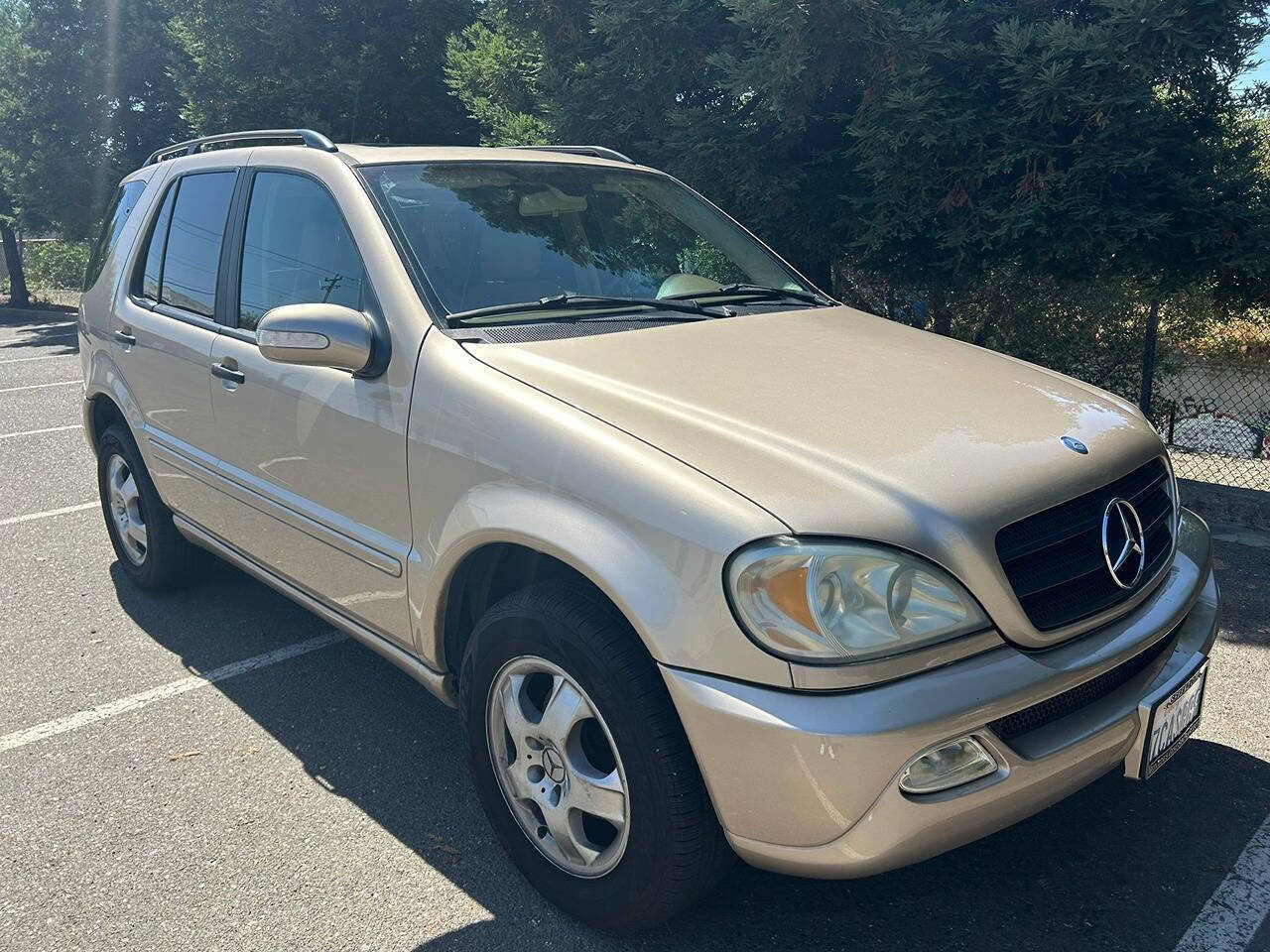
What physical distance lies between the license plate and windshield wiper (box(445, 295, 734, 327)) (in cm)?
165

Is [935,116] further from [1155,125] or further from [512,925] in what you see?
[512,925]

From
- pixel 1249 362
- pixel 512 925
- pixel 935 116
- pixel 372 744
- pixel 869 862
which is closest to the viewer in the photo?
pixel 869 862

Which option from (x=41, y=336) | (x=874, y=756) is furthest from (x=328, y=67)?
(x=874, y=756)

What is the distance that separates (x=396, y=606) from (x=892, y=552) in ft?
5.02

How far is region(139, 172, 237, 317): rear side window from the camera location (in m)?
4.03

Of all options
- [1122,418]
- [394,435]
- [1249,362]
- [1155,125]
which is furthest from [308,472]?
[1249,362]

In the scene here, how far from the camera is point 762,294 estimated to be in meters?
3.76

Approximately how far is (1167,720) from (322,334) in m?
2.35

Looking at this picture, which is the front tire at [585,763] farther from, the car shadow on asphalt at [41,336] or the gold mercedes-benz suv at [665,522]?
the car shadow on asphalt at [41,336]

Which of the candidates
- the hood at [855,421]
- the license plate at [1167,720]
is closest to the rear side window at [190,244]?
the hood at [855,421]

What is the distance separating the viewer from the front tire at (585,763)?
2.31m

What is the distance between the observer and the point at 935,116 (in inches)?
246

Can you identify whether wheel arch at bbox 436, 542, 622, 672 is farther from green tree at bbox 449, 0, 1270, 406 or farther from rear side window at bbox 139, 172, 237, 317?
green tree at bbox 449, 0, 1270, 406

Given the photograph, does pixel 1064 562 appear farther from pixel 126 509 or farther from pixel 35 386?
pixel 35 386
